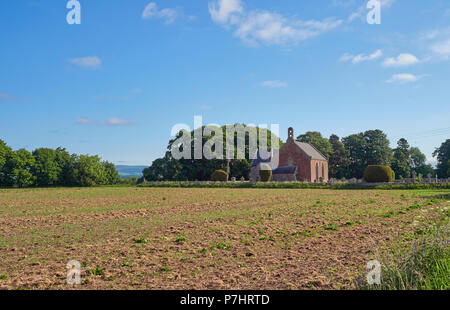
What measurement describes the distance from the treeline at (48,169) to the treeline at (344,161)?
44.7ft

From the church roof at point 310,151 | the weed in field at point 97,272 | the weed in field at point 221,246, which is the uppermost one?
the church roof at point 310,151

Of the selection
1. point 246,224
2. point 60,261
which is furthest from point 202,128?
point 60,261

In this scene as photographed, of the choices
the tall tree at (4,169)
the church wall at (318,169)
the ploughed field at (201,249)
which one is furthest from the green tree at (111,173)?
the ploughed field at (201,249)

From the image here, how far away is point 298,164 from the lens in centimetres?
6675

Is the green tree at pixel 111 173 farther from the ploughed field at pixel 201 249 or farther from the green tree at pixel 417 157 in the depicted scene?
the green tree at pixel 417 157

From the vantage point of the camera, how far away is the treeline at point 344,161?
7300 centimetres

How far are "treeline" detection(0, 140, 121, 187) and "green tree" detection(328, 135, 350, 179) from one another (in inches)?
2195

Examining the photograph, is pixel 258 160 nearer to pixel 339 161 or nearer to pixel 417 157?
pixel 339 161

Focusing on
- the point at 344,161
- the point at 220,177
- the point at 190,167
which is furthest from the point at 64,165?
the point at 344,161

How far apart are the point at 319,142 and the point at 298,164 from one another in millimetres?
16259

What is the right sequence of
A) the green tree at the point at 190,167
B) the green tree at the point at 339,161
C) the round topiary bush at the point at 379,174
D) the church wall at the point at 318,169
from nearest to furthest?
the round topiary bush at the point at 379,174, the church wall at the point at 318,169, the green tree at the point at 190,167, the green tree at the point at 339,161

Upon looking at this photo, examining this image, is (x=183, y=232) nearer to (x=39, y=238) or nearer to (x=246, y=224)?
(x=246, y=224)
